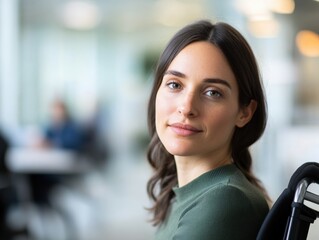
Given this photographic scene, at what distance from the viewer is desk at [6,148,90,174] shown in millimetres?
5562

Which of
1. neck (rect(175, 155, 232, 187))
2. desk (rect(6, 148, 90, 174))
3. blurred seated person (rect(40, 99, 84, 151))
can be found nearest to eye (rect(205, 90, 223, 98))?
neck (rect(175, 155, 232, 187))

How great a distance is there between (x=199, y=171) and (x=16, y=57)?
20.1 ft

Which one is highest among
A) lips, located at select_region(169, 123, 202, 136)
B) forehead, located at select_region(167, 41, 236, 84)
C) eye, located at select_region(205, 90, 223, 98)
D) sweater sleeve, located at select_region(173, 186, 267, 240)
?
forehead, located at select_region(167, 41, 236, 84)

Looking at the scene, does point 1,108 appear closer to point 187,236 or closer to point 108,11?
point 108,11

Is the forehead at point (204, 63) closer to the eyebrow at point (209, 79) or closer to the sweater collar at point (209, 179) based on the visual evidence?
the eyebrow at point (209, 79)

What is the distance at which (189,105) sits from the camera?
120 centimetres

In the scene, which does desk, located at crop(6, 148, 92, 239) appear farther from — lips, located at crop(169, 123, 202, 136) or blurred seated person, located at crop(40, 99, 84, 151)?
lips, located at crop(169, 123, 202, 136)

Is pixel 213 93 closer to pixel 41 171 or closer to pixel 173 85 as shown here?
pixel 173 85

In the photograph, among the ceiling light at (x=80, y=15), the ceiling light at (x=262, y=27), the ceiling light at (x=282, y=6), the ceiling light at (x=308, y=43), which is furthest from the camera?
the ceiling light at (x=80, y=15)

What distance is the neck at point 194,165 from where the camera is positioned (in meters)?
1.29

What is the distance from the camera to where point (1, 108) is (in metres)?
7.12

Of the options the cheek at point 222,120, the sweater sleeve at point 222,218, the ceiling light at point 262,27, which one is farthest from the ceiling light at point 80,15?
the sweater sleeve at point 222,218

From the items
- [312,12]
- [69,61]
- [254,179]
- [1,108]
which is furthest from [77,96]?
[254,179]

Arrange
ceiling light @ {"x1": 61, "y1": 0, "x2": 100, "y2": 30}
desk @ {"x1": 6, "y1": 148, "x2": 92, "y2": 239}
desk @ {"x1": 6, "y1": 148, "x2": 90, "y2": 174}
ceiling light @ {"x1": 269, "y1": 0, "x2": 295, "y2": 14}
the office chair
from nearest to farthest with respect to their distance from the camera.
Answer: the office chair, ceiling light @ {"x1": 269, "y1": 0, "x2": 295, "y2": 14}, desk @ {"x1": 6, "y1": 148, "x2": 92, "y2": 239}, desk @ {"x1": 6, "y1": 148, "x2": 90, "y2": 174}, ceiling light @ {"x1": 61, "y1": 0, "x2": 100, "y2": 30}
